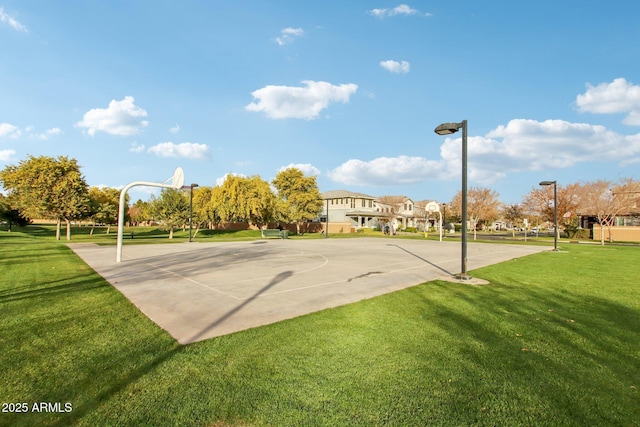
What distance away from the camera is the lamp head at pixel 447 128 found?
936cm

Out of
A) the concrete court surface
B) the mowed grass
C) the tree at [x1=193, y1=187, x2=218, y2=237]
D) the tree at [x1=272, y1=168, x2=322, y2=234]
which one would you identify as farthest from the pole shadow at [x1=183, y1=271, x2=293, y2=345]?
the tree at [x1=272, y1=168, x2=322, y2=234]

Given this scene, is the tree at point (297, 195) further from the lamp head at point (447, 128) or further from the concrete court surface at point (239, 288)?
the lamp head at point (447, 128)

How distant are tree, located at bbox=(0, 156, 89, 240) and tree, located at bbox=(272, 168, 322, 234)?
76.3 ft

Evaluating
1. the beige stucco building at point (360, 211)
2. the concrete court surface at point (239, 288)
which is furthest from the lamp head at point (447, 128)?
the beige stucco building at point (360, 211)

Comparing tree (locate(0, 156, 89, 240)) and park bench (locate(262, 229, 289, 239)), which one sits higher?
tree (locate(0, 156, 89, 240))

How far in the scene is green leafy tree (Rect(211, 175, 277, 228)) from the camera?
132ft

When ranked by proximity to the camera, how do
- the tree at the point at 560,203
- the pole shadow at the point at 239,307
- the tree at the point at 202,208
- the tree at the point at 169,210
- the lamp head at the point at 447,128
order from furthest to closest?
the tree at the point at 560,203
the tree at the point at 202,208
the tree at the point at 169,210
the lamp head at the point at 447,128
the pole shadow at the point at 239,307

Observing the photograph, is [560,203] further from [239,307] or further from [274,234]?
[239,307]

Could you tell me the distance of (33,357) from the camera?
3.87 m

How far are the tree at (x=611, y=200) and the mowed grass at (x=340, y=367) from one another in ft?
134

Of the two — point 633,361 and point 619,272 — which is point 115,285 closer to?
point 633,361

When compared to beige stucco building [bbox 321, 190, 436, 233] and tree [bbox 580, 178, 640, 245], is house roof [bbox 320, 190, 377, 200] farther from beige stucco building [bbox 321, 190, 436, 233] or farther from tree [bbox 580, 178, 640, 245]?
tree [bbox 580, 178, 640, 245]

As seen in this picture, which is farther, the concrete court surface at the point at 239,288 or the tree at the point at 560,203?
the tree at the point at 560,203

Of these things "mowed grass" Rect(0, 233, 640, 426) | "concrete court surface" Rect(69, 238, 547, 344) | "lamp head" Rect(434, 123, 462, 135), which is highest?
"lamp head" Rect(434, 123, 462, 135)
